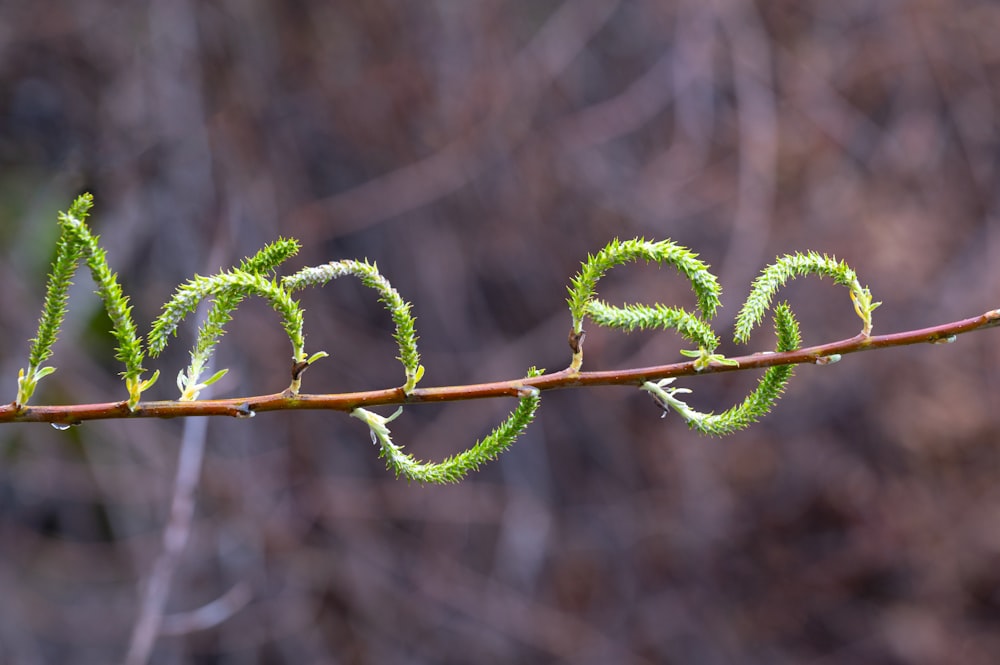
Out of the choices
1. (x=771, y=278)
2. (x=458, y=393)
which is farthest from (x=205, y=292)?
(x=771, y=278)

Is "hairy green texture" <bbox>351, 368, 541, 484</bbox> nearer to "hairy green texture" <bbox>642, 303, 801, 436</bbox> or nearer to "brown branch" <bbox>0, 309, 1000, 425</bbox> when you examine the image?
"brown branch" <bbox>0, 309, 1000, 425</bbox>

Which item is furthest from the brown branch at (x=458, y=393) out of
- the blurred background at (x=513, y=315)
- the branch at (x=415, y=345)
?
the blurred background at (x=513, y=315)

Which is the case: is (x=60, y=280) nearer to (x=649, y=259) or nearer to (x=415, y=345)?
(x=415, y=345)

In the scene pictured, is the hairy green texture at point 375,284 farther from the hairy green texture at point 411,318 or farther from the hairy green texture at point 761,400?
the hairy green texture at point 761,400

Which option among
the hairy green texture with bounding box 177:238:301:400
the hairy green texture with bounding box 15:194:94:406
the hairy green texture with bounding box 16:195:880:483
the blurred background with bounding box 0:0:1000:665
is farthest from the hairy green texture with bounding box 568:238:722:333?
the blurred background with bounding box 0:0:1000:665

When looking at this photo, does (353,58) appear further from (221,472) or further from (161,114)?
(221,472)

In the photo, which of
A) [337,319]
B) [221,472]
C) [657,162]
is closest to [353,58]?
[337,319]
